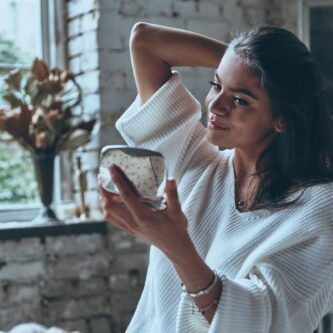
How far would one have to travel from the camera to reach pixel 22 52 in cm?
241

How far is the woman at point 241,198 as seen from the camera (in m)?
0.86

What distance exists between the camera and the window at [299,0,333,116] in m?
2.60

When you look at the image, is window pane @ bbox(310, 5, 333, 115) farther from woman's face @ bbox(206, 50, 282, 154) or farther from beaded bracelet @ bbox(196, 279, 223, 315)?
beaded bracelet @ bbox(196, 279, 223, 315)

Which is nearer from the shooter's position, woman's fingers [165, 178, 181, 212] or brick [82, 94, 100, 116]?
woman's fingers [165, 178, 181, 212]

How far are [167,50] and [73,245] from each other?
1200 millimetres

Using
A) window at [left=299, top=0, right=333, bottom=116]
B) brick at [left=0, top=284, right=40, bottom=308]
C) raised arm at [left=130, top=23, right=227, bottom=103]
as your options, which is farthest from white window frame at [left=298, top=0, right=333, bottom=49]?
raised arm at [left=130, top=23, right=227, bottom=103]

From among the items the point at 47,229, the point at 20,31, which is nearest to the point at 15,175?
the point at 47,229

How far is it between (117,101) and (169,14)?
1.18 feet

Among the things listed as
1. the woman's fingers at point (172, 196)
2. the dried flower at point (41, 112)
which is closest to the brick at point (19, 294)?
the dried flower at point (41, 112)

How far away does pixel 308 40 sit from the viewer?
2.63 meters

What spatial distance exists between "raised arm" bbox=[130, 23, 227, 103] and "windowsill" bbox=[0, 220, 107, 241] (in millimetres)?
1095

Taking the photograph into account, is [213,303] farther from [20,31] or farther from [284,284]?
[20,31]

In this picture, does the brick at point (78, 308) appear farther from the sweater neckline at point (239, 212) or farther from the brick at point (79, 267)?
the sweater neckline at point (239, 212)

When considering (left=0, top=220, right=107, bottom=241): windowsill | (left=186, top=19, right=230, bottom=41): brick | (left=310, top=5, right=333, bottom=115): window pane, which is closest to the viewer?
(left=0, top=220, right=107, bottom=241): windowsill
